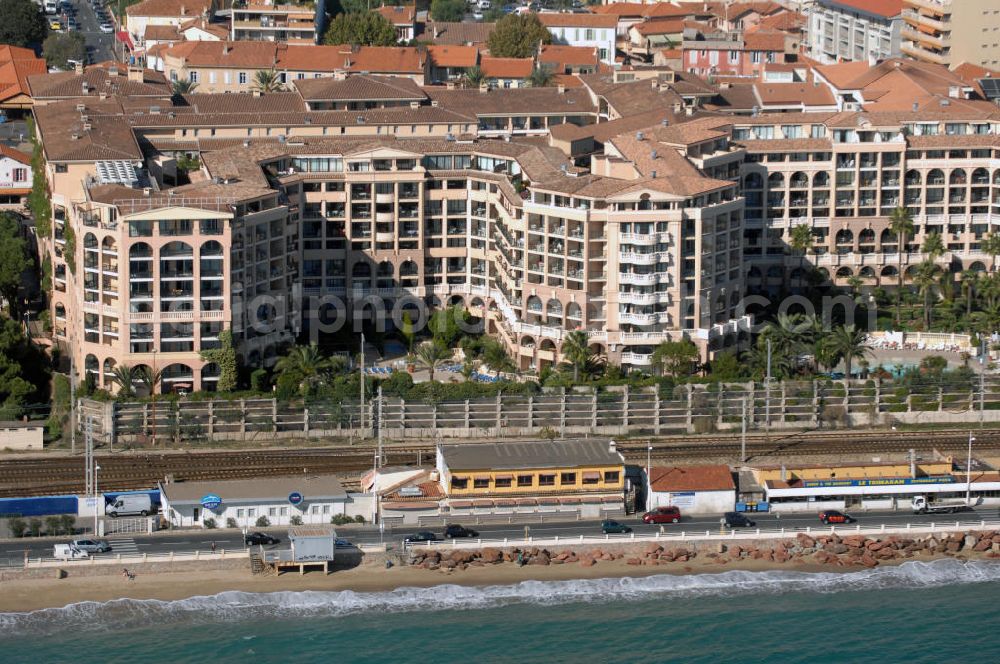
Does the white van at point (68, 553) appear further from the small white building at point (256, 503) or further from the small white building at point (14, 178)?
the small white building at point (14, 178)

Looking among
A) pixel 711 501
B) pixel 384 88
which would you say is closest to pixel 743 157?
pixel 384 88

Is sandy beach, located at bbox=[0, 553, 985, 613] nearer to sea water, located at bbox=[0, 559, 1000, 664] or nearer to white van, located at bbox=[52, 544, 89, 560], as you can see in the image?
sea water, located at bbox=[0, 559, 1000, 664]

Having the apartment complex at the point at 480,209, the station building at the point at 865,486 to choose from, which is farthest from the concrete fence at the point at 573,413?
the station building at the point at 865,486

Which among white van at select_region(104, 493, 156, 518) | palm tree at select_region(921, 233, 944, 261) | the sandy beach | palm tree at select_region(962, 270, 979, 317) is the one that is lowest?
the sandy beach

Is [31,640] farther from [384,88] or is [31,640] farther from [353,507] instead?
[384,88]

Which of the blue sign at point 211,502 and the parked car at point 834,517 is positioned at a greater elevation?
the blue sign at point 211,502

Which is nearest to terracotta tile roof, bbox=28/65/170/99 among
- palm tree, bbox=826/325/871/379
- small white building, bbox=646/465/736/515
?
palm tree, bbox=826/325/871/379

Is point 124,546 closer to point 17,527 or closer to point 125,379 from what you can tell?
point 17,527
